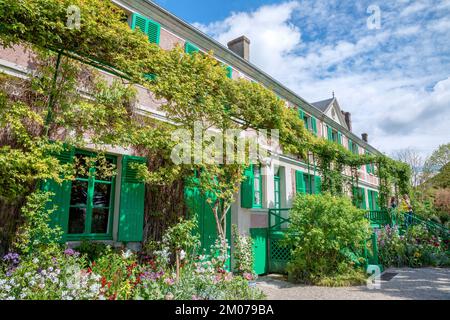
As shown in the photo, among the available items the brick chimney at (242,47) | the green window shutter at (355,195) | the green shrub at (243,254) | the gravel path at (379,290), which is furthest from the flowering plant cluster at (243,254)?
the brick chimney at (242,47)

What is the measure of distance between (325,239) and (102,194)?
4.91m

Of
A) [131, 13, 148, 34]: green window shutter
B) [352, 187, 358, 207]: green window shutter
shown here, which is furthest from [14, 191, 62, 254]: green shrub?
[352, 187, 358, 207]: green window shutter

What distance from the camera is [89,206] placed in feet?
17.6

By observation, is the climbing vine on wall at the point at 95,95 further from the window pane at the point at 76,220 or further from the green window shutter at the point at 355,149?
the green window shutter at the point at 355,149

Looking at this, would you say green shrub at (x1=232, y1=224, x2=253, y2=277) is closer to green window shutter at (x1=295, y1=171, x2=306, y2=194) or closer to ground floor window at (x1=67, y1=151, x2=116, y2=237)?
ground floor window at (x1=67, y1=151, x2=116, y2=237)

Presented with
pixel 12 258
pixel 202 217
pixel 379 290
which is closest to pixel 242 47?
pixel 202 217

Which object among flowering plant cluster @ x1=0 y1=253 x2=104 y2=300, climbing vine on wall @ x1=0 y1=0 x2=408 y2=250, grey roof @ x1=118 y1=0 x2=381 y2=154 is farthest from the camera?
grey roof @ x1=118 y1=0 x2=381 y2=154

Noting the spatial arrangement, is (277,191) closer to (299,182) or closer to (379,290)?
(299,182)

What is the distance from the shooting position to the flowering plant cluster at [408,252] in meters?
8.98

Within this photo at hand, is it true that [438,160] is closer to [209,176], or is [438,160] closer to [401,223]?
[401,223]

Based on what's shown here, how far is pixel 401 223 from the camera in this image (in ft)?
37.7

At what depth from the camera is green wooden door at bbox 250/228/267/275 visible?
7.71 meters
